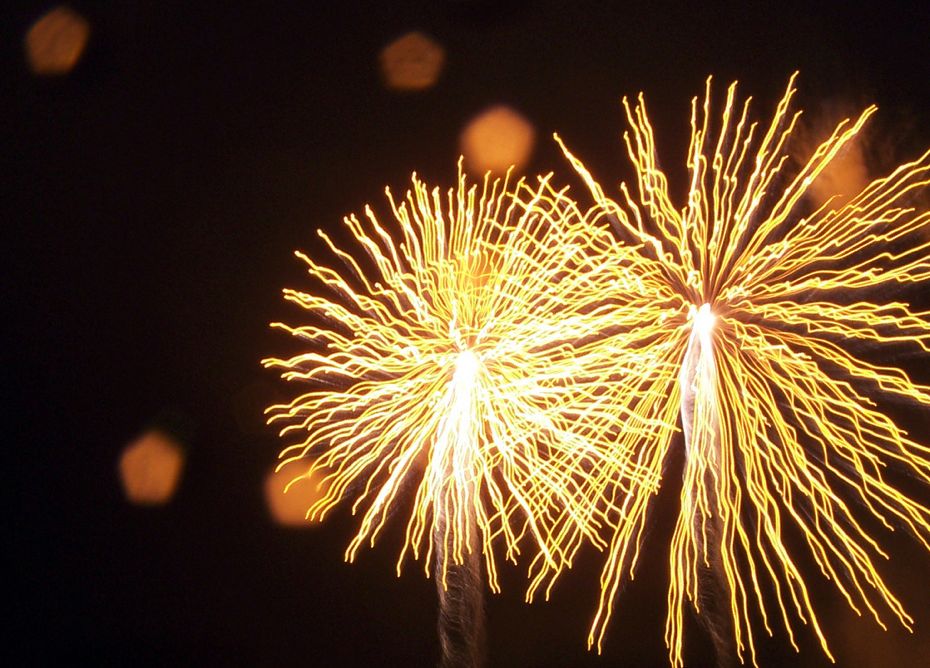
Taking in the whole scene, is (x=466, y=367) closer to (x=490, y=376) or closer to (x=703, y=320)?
(x=490, y=376)

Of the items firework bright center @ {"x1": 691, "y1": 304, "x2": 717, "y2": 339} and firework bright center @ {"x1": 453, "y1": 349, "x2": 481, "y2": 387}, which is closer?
firework bright center @ {"x1": 691, "y1": 304, "x2": 717, "y2": 339}

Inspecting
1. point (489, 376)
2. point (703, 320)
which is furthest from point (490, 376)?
point (703, 320)

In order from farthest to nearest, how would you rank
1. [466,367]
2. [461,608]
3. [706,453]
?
1. [461,608]
2. [466,367]
3. [706,453]

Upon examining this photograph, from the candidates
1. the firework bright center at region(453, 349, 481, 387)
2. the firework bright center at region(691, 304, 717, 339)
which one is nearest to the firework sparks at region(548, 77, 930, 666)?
the firework bright center at region(691, 304, 717, 339)

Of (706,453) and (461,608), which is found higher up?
(706,453)

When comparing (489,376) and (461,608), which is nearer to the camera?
(489,376)

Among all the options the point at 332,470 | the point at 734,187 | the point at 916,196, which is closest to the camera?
the point at 734,187

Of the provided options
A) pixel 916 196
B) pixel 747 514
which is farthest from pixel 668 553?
pixel 916 196

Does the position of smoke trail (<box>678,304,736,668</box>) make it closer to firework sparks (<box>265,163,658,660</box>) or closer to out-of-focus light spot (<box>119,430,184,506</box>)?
firework sparks (<box>265,163,658,660</box>)

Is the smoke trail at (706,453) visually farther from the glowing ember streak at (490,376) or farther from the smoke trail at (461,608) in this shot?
the smoke trail at (461,608)

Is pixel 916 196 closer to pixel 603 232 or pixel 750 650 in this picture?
pixel 603 232

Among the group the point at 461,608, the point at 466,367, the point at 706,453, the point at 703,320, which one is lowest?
the point at 461,608
